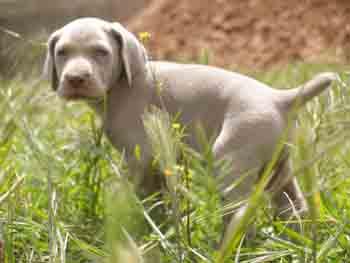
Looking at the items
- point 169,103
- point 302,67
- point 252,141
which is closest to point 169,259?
point 252,141

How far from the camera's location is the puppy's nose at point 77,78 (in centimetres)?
193

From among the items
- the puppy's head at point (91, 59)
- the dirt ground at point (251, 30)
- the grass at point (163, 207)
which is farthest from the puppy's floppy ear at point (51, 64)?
the dirt ground at point (251, 30)

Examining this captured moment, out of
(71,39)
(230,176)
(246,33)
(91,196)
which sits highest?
(71,39)

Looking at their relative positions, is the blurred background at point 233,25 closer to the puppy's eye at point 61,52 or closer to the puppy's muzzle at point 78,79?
the puppy's eye at point 61,52

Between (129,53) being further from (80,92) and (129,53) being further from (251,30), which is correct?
(251,30)

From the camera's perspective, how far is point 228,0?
8898mm

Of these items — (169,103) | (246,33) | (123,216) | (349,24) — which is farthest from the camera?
(246,33)

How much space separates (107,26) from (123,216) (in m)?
1.55

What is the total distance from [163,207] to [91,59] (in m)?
0.52

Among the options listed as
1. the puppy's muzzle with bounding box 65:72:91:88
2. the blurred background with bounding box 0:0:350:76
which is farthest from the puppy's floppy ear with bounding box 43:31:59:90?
the blurred background with bounding box 0:0:350:76

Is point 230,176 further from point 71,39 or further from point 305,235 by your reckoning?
point 71,39

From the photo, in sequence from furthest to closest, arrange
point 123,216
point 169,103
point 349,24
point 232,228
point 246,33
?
point 246,33, point 349,24, point 169,103, point 232,228, point 123,216

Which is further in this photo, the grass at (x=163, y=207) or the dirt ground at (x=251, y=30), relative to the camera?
the dirt ground at (x=251, y=30)

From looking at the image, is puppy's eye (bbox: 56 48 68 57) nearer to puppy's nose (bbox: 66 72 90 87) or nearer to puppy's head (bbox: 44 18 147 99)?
puppy's head (bbox: 44 18 147 99)
